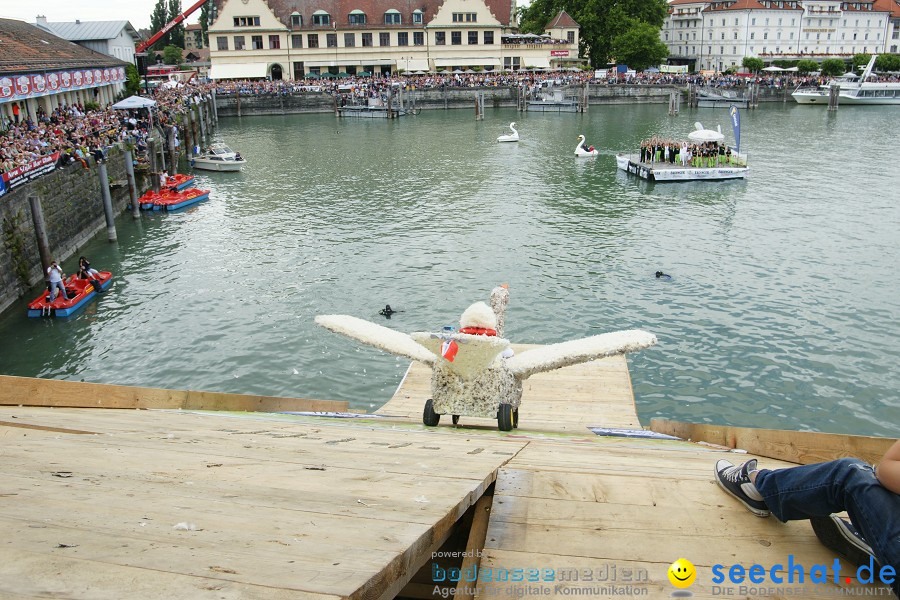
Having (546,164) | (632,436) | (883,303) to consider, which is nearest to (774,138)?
(546,164)

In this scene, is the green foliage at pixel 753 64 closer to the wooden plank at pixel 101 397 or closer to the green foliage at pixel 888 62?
the green foliage at pixel 888 62

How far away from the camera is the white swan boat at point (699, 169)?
122 feet

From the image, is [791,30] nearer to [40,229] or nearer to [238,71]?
[238,71]

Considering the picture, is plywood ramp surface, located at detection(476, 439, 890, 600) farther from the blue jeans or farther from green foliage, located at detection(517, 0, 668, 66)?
green foliage, located at detection(517, 0, 668, 66)

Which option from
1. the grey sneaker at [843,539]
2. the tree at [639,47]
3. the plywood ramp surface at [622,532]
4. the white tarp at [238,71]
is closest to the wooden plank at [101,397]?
the plywood ramp surface at [622,532]

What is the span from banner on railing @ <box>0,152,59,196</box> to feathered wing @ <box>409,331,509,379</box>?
1772 cm

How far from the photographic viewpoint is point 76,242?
2614cm

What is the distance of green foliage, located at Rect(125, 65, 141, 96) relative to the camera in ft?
193

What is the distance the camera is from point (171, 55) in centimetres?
12481

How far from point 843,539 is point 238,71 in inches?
3586

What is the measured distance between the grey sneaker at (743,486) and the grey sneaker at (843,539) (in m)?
0.29

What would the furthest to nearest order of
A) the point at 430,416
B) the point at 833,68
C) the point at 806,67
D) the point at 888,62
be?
the point at 806,67, the point at 833,68, the point at 888,62, the point at 430,416

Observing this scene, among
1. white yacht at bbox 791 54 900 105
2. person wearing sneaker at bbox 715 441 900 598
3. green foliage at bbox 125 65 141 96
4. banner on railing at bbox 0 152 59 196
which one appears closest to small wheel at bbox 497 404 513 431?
person wearing sneaker at bbox 715 441 900 598

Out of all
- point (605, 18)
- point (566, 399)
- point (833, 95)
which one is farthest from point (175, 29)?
point (566, 399)
